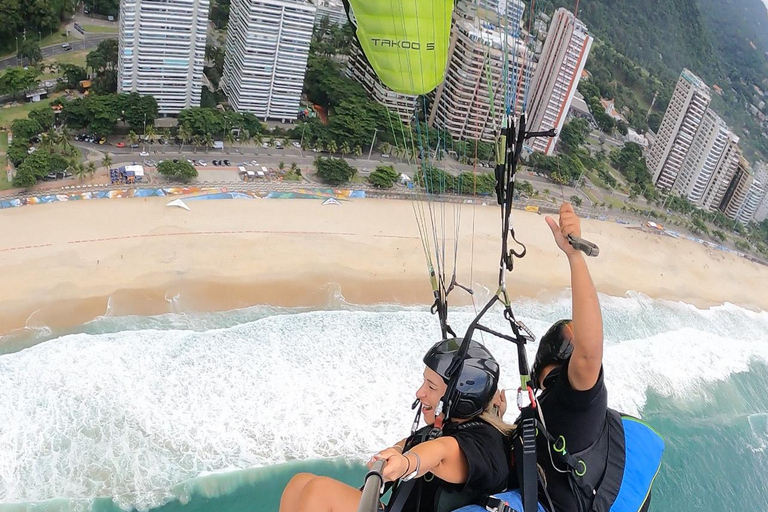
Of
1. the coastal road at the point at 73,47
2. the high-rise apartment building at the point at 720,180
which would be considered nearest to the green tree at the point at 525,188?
the high-rise apartment building at the point at 720,180

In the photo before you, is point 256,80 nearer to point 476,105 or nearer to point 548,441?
point 476,105

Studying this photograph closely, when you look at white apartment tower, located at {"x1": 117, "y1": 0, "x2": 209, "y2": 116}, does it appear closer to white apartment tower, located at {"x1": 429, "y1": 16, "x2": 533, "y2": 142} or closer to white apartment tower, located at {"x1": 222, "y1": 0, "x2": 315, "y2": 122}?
white apartment tower, located at {"x1": 222, "y1": 0, "x2": 315, "y2": 122}

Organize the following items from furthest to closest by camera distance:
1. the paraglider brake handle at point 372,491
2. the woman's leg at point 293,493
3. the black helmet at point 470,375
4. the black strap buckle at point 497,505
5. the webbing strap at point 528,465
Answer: the black helmet at point 470,375
the woman's leg at point 293,493
the webbing strap at point 528,465
the black strap buckle at point 497,505
the paraglider brake handle at point 372,491

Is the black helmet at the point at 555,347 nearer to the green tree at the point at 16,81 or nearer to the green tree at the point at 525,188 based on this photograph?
the green tree at the point at 525,188

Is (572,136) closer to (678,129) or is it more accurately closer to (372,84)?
(678,129)

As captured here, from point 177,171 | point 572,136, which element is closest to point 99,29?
point 177,171

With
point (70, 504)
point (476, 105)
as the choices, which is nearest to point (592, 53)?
point (476, 105)

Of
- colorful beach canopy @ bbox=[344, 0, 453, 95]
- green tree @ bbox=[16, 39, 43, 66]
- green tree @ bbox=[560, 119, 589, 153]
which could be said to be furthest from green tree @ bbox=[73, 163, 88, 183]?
green tree @ bbox=[560, 119, 589, 153]
